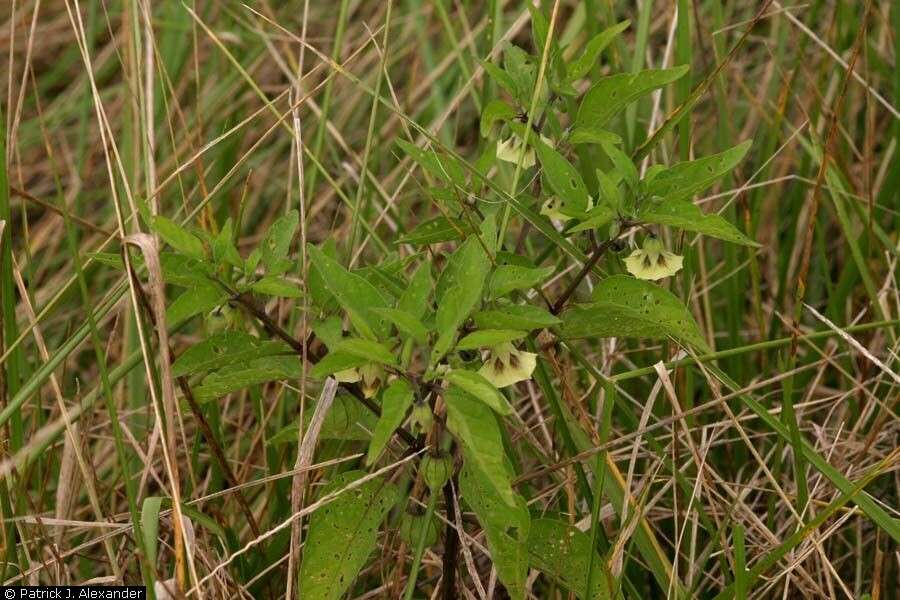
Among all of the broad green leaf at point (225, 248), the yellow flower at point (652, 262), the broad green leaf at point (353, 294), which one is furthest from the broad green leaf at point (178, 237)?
the yellow flower at point (652, 262)

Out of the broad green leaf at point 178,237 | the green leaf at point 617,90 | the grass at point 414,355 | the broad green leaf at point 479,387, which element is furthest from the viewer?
the grass at point 414,355

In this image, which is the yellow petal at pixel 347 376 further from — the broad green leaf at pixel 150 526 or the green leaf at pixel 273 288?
the broad green leaf at pixel 150 526

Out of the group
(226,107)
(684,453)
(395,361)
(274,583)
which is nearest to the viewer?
(395,361)

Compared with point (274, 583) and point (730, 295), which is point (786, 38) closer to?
point (730, 295)

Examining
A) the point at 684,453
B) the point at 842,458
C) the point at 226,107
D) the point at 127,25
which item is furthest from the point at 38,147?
the point at 842,458

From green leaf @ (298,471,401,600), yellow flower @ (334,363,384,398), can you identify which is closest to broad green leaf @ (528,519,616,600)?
green leaf @ (298,471,401,600)

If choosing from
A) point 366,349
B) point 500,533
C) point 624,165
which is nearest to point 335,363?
point 366,349

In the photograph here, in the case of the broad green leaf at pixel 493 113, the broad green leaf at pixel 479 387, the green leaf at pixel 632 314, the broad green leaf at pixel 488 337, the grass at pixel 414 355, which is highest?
the broad green leaf at pixel 493 113

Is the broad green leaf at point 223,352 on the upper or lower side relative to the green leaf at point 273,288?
lower
